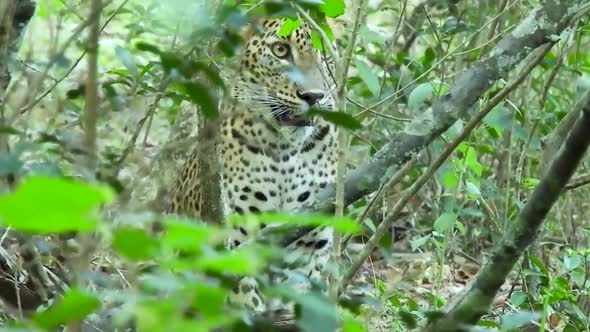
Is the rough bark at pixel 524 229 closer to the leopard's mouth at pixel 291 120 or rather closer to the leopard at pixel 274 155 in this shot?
the leopard's mouth at pixel 291 120

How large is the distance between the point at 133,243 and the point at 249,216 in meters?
0.24


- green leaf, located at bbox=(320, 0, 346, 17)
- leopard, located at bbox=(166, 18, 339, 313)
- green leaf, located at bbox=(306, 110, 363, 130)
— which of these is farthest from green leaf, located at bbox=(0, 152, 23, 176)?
leopard, located at bbox=(166, 18, 339, 313)

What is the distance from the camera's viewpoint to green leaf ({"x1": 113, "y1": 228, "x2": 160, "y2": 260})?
4.46 ft

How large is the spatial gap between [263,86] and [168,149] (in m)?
3.40

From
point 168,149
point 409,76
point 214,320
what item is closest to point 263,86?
point 409,76

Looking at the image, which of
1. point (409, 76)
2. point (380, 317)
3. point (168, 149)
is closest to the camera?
point (168, 149)

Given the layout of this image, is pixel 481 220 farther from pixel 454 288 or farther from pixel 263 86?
pixel 263 86

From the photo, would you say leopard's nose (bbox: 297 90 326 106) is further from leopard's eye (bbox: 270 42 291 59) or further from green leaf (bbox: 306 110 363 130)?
green leaf (bbox: 306 110 363 130)

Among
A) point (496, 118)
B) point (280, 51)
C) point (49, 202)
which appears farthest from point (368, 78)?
point (49, 202)

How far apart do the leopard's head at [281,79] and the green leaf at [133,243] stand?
4.08 metres

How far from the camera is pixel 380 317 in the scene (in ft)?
15.7

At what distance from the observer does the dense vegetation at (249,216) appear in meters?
1.45

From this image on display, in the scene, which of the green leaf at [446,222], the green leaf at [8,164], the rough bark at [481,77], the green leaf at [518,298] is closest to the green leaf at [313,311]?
the green leaf at [8,164]

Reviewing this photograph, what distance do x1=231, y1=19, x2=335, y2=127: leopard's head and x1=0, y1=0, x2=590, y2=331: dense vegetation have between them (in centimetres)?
30
